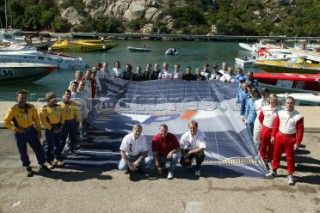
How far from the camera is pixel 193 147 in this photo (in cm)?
689

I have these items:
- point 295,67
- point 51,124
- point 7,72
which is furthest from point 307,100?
point 7,72

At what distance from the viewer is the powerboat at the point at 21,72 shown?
22375mm

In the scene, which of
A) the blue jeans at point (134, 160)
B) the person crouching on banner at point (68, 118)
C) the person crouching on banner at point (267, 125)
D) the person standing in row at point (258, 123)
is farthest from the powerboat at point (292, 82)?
the person crouching on banner at point (68, 118)

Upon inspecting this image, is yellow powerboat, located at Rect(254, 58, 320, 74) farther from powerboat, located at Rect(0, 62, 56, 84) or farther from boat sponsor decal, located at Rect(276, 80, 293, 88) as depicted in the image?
powerboat, located at Rect(0, 62, 56, 84)

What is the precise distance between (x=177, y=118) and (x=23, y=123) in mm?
3893

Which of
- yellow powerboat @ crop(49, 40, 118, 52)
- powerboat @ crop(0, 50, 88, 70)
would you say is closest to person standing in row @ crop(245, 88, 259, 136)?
powerboat @ crop(0, 50, 88, 70)

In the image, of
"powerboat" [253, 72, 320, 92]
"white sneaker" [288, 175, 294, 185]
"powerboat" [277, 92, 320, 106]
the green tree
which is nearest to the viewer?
"white sneaker" [288, 175, 294, 185]

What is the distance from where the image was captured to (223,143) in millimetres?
7707

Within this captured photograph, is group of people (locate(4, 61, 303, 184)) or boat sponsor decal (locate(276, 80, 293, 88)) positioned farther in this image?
boat sponsor decal (locate(276, 80, 293, 88))

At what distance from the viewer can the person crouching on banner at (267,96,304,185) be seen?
632 centimetres

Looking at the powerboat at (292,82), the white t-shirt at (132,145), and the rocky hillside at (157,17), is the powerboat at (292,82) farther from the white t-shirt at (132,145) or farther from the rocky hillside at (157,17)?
the rocky hillside at (157,17)

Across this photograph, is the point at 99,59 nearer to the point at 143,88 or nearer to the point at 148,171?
the point at 143,88

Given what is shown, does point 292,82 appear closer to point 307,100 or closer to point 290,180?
point 307,100

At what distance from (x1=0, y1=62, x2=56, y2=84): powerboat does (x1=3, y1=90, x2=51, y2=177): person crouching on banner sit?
17.6 metres
